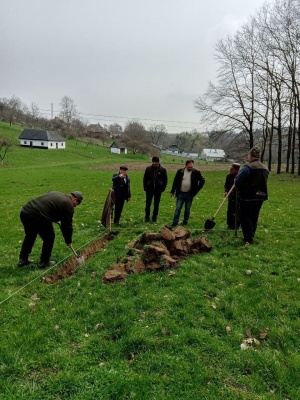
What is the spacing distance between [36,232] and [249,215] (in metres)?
5.48

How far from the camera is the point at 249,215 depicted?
27.1ft

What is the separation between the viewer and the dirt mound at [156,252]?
6.70 metres

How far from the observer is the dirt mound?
264 inches

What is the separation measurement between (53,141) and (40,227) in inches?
3149

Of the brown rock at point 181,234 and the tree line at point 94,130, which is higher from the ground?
the tree line at point 94,130

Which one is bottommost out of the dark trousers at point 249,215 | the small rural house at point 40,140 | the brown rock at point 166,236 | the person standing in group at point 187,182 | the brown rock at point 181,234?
the brown rock at point 181,234

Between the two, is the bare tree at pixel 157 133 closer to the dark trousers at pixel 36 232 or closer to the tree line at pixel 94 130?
the tree line at pixel 94 130

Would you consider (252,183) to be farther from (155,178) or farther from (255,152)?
(155,178)

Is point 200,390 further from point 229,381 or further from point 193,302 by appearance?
point 193,302

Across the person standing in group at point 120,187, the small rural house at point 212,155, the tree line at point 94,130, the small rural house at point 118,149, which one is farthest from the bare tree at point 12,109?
the person standing in group at point 120,187

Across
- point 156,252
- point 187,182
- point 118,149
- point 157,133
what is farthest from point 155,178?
point 157,133

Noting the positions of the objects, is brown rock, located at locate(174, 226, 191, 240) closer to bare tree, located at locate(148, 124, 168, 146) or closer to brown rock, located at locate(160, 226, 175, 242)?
brown rock, located at locate(160, 226, 175, 242)

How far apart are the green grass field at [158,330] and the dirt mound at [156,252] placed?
0.20 m

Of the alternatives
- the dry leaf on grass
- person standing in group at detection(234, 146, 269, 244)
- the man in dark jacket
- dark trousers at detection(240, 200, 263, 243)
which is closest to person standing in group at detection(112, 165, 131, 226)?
the man in dark jacket
